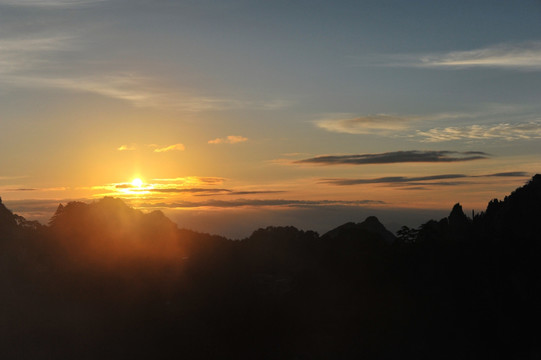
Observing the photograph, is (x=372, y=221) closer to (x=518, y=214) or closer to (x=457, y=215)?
(x=457, y=215)

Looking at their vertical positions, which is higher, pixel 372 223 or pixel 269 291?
pixel 372 223

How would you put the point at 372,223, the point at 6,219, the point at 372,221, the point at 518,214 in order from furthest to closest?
1. the point at 372,221
2. the point at 372,223
3. the point at 6,219
4. the point at 518,214

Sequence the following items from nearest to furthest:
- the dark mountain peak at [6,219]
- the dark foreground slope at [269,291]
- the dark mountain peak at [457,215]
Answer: the dark foreground slope at [269,291] < the dark mountain peak at [6,219] < the dark mountain peak at [457,215]

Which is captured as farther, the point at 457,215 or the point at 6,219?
the point at 457,215

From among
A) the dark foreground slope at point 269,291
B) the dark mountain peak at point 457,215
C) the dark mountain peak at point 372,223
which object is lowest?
the dark foreground slope at point 269,291

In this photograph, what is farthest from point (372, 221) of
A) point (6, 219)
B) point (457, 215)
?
point (6, 219)

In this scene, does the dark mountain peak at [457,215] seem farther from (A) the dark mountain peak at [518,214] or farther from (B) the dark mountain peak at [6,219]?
(B) the dark mountain peak at [6,219]

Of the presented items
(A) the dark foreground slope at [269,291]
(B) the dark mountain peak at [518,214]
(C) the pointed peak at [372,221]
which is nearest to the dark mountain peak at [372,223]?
(C) the pointed peak at [372,221]

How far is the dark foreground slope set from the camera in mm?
61938

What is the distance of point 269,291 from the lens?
229ft

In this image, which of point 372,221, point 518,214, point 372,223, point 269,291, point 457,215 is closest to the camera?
point 269,291

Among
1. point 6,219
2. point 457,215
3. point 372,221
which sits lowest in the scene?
point 372,221

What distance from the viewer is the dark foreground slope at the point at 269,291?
6194 cm

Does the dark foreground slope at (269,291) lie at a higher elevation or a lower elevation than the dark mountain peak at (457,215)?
lower
